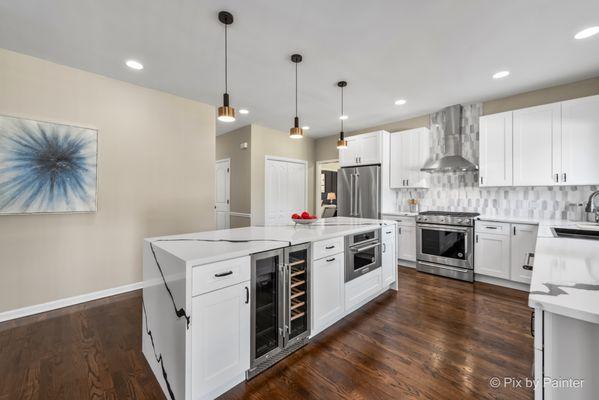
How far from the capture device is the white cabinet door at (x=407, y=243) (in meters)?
4.27

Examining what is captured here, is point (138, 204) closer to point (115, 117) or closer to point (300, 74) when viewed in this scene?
point (115, 117)

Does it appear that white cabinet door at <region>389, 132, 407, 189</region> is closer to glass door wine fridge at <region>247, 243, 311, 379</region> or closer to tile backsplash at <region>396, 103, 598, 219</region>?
tile backsplash at <region>396, 103, 598, 219</region>

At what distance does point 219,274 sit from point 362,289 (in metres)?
1.72

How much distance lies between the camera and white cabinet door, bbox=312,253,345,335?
2127 mm

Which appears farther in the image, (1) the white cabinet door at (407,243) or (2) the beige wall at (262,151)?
(2) the beige wall at (262,151)

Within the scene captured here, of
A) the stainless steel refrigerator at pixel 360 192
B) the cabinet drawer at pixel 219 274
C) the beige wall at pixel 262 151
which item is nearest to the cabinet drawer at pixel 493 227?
the stainless steel refrigerator at pixel 360 192

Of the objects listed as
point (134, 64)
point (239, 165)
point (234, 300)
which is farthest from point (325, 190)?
point (234, 300)

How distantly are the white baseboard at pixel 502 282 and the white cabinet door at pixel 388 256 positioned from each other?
1464mm

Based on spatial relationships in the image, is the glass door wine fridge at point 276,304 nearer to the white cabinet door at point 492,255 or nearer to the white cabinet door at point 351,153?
the white cabinet door at point 492,255

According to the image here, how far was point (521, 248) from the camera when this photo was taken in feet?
10.7

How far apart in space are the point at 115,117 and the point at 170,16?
1762 millimetres

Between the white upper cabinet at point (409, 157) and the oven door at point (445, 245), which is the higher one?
the white upper cabinet at point (409, 157)

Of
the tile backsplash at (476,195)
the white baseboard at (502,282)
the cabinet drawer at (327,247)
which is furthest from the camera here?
the tile backsplash at (476,195)

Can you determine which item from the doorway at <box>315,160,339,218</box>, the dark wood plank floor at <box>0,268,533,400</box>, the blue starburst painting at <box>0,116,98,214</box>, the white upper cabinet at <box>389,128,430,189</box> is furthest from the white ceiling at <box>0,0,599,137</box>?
the doorway at <box>315,160,339,218</box>
